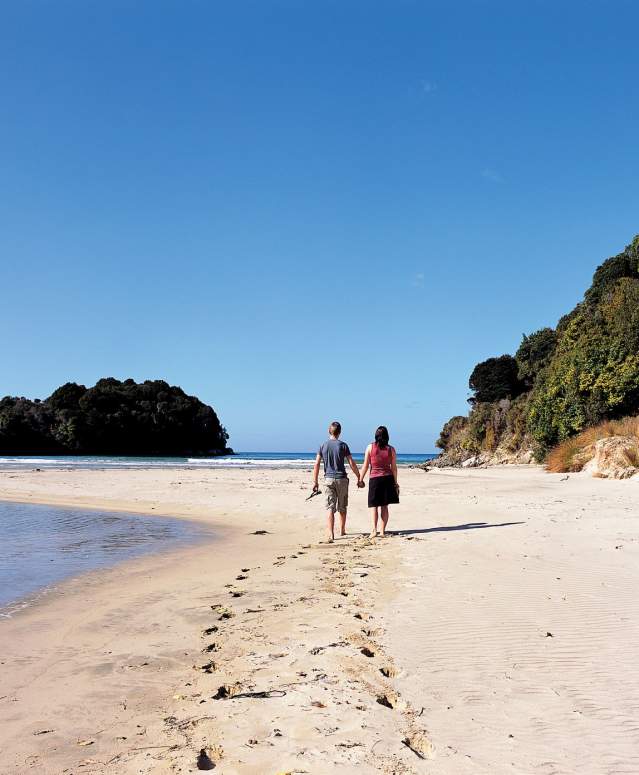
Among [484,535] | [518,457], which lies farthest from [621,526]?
[518,457]

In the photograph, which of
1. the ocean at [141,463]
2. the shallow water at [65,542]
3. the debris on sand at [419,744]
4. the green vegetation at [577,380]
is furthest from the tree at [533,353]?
the debris on sand at [419,744]

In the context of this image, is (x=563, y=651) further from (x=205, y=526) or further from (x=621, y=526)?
(x=205, y=526)

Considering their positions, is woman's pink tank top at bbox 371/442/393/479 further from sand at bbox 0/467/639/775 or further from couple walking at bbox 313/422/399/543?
sand at bbox 0/467/639/775

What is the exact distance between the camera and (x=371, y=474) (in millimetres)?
10953

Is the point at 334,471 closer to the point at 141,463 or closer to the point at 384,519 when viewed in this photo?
the point at 384,519

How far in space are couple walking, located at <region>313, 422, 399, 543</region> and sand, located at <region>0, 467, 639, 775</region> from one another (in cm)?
127

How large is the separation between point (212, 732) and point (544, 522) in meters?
9.38

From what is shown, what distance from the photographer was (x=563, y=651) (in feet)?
15.3

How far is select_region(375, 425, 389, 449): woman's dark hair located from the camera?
1070 cm

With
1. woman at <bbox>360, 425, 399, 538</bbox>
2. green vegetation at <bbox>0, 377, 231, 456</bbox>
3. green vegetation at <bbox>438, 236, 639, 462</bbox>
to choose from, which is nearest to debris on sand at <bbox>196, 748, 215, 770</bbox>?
woman at <bbox>360, 425, 399, 538</bbox>

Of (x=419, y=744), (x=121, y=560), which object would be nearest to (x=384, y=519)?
(x=121, y=560)

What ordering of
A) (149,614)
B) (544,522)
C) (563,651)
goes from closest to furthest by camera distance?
(563,651), (149,614), (544,522)

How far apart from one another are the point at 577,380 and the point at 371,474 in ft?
72.5

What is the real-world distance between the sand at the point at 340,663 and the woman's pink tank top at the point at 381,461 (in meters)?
1.55
